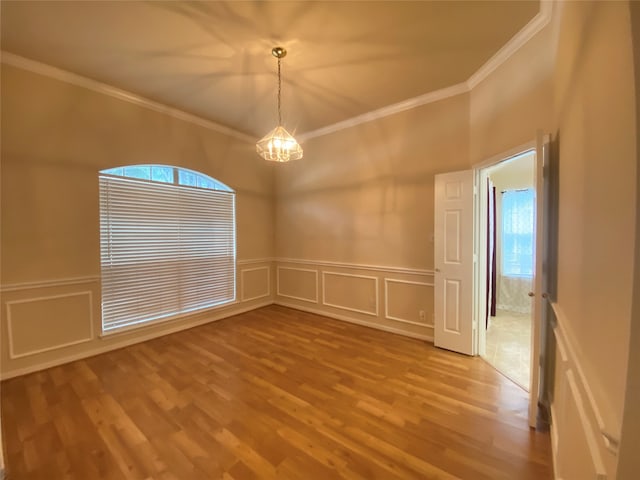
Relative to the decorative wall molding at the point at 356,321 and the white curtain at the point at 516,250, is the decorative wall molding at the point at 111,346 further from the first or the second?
the white curtain at the point at 516,250

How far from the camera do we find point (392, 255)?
3754mm

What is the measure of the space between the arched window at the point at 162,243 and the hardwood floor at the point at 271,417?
2.38 ft

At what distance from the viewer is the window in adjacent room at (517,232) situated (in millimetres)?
4729

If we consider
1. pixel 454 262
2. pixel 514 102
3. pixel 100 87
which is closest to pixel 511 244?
pixel 454 262

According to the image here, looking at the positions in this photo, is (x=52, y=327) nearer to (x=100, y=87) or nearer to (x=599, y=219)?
(x=100, y=87)

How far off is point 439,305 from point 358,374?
1.31 metres

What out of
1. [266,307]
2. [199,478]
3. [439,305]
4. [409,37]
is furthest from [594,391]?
[266,307]

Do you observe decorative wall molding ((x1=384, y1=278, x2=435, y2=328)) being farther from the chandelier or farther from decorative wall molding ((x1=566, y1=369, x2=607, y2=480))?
decorative wall molding ((x1=566, y1=369, x2=607, y2=480))

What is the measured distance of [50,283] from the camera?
280cm

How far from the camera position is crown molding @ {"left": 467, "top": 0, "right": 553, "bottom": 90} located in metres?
2.05

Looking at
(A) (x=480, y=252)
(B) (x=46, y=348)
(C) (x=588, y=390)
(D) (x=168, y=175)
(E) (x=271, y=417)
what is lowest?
(E) (x=271, y=417)

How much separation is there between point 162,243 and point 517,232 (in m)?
5.91

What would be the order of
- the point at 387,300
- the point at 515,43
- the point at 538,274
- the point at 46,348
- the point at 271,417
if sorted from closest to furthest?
the point at 538,274 → the point at 271,417 → the point at 515,43 → the point at 46,348 → the point at 387,300

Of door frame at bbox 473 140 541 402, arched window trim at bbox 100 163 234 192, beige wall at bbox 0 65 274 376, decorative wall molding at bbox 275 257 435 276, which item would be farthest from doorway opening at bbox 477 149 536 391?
beige wall at bbox 0 65 274 376
